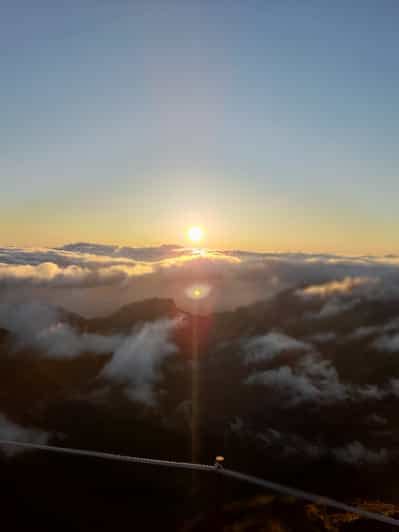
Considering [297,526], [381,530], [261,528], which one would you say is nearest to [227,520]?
[261,528]

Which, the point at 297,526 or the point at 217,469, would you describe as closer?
the point at 217,469

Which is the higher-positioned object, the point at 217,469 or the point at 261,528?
the point at 217,469

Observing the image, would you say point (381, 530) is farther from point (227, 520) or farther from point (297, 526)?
point (227, 520)

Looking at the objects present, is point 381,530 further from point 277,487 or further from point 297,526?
point 277,487

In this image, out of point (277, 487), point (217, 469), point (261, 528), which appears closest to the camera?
point (277, 487)

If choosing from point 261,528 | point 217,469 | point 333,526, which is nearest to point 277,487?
point 217,469

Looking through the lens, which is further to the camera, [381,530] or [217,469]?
[381,530]

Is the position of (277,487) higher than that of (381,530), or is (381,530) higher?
(277,487)

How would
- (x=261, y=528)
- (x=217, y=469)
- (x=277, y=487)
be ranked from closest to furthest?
(x=277, y=487), (x=217, y=469), (x=261, y=528)
